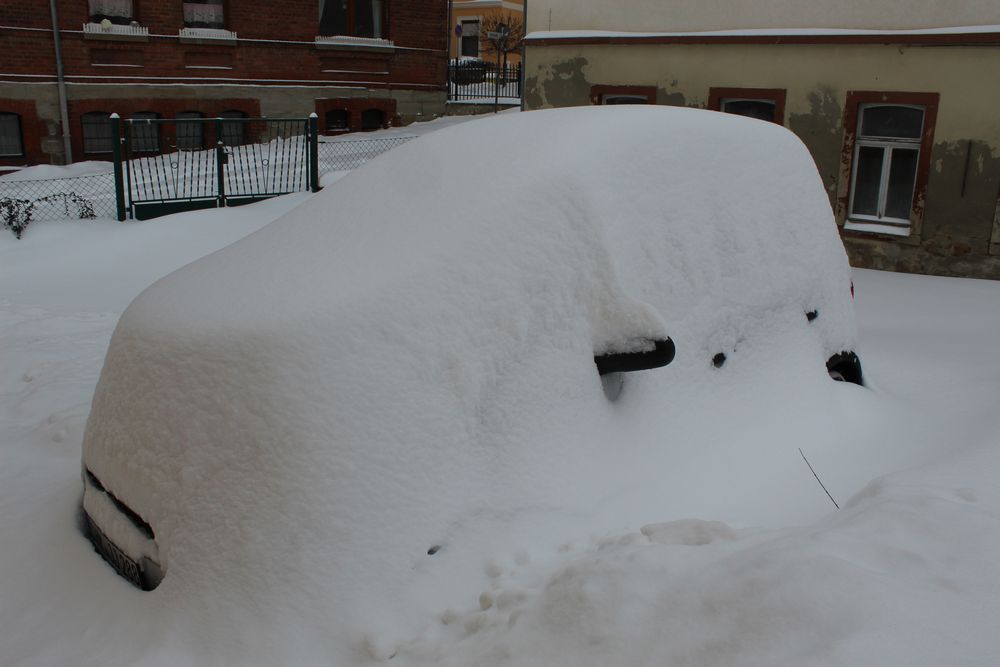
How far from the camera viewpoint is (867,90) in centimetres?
1101

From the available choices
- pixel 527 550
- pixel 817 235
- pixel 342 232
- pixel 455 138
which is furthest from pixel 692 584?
pixel 817 235

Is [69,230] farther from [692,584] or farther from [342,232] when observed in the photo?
[692,584]

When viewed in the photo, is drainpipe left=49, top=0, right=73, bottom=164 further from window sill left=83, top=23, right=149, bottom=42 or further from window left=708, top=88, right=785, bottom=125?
window left=708, top=88, right=785, bottom=125

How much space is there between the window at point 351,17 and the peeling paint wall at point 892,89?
28.2 feet

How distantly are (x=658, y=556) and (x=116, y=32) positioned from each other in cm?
1638

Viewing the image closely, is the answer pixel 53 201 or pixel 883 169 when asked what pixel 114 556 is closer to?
pixel 53 201

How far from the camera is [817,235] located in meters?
4.43

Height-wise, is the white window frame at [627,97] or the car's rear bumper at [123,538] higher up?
the white window frame at [627,97]

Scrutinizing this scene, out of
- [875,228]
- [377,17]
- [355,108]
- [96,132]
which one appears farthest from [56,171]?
[875,228]

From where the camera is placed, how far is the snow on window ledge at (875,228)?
437 inches

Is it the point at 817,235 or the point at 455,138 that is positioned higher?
the point at 455,138

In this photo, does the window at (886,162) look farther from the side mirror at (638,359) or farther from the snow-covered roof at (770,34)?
the side mirror at (638,359)

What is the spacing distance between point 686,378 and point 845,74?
9162 mm

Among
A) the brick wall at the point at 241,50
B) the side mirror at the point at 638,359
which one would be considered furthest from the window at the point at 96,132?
the side mirror at the point at 638,359
